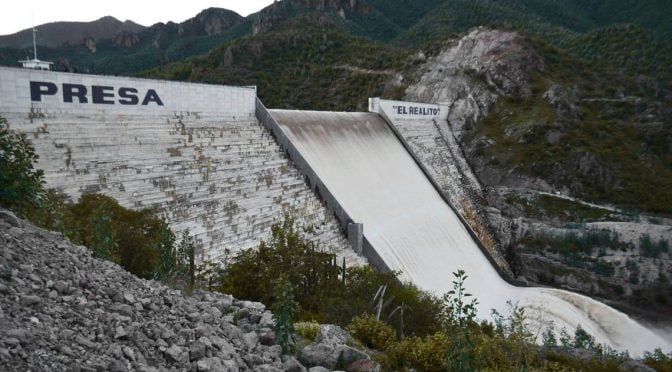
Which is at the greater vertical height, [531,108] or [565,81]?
[565,81]

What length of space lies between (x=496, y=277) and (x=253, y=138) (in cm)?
1503

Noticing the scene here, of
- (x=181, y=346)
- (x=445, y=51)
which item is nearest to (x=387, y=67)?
(x=445, y=51)

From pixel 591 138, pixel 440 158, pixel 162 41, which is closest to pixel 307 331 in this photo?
pixel 440 158

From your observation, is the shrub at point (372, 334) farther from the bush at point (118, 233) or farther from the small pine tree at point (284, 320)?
the bush at point (118, 233)

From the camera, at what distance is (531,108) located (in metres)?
38.2

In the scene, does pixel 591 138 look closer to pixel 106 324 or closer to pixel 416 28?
pixel 106 324

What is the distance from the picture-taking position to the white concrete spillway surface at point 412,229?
2056cm

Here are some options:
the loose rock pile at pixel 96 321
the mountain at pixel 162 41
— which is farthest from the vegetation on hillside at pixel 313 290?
the mountain at pixel 162 41

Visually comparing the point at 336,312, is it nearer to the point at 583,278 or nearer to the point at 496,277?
the point at 496,277

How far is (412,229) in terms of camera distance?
75.9 ft

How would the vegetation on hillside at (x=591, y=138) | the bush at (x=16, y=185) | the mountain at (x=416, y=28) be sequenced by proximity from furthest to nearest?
the mountain at (x=416, y=28) < the vegetation on hillside at (x=591, y=138) < the bush at (x=16, y=185)

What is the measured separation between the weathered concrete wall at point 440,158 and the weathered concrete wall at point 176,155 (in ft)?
42.8

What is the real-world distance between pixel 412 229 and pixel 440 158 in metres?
11.4

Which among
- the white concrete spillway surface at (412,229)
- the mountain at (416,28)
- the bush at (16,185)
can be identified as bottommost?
the white concrete spillway surface at (412,229)
